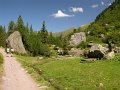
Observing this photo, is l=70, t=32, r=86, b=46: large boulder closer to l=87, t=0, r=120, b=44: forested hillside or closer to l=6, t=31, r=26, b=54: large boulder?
l=87, t=0, r=120, b=44: forested hillside

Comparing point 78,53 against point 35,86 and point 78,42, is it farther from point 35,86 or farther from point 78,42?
point 35,86

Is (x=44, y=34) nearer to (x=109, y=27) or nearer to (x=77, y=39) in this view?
(x=77, y=39)

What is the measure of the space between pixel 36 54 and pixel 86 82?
44771 mm

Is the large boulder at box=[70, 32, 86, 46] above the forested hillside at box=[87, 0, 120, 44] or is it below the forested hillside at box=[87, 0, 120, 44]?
below

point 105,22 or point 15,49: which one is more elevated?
point 105,22

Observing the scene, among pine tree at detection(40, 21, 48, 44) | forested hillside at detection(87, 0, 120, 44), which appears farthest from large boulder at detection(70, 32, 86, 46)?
pine tree at detection(40, 21, 48, 44)

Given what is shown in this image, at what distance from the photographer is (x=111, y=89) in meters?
25.0

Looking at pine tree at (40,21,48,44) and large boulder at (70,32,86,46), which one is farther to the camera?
pine tree at (40,21,48,44)

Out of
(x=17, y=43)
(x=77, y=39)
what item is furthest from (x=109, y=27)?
(x=17, y=43)

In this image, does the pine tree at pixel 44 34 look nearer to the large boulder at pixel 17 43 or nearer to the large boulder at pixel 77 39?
the large boulder at pixel 77 39

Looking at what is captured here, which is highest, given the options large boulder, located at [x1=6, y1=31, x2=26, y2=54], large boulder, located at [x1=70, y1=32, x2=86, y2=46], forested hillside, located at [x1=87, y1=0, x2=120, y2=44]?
forested hillside, located at [x1=87, y1=0, x2=120, y2=44]

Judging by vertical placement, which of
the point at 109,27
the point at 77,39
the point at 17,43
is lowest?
the point at 17,43

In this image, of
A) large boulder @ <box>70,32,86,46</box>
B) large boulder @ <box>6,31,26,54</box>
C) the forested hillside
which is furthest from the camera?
large boulder @ <box>70,32,86,46</box>

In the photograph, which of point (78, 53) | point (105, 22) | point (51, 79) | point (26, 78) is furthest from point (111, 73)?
point (105, 22)
